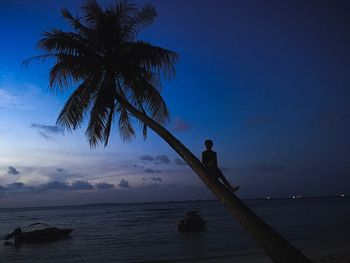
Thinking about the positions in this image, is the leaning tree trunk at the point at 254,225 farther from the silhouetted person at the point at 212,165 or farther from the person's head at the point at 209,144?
the person's head at the point at 209,144

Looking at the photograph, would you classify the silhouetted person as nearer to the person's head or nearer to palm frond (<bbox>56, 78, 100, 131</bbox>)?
the person's head

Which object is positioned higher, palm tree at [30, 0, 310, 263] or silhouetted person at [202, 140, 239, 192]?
palm tree at [30, 0, 310, 263]

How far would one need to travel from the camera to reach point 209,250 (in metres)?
21.2

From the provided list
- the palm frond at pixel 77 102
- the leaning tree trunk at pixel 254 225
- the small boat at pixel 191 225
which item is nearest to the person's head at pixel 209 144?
the leaning tree trunk at pixel 254 225

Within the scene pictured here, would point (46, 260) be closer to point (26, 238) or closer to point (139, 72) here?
point (26, 238)

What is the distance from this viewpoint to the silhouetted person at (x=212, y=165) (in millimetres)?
6684

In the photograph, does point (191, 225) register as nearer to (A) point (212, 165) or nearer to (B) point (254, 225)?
(A) point (212, 165)

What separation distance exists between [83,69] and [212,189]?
19.2 ft

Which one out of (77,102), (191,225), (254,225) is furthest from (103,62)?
(191,225)

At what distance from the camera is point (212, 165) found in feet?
22.1

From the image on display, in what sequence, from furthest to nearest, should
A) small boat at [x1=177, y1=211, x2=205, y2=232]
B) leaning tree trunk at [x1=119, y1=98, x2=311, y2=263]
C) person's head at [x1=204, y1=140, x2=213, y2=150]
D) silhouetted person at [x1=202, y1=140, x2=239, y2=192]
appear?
small boat at [x1=177, y1=211, x2=205, y2=232], person's head at [x1=204, y1=140, x2=213, y2=150], silhouetted person at [x1=202, y1=140, x2=239, y2=192], leaning tree trunk at [x1=119, y1=98, x2=311, y2=263]

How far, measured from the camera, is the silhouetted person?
6684mm

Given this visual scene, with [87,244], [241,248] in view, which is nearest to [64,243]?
[87,244]

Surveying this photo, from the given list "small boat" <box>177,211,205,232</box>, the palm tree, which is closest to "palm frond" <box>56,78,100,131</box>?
the palm tree
